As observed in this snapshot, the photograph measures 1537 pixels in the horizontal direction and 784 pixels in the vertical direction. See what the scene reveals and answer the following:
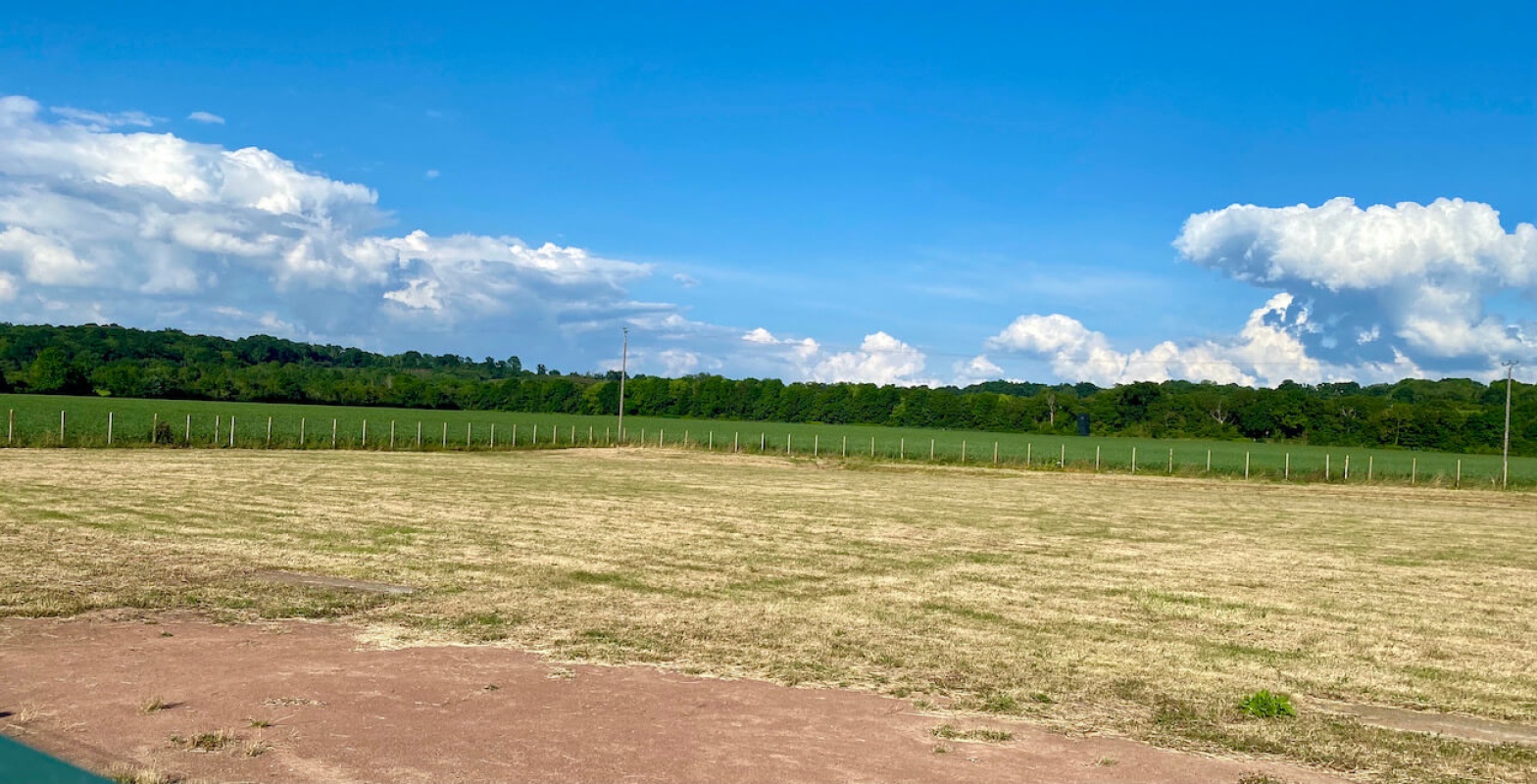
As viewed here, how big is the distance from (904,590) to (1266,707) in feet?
20.8

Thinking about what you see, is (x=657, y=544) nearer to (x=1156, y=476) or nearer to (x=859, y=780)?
(x=859, y=780)

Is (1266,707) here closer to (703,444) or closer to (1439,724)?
(1439,724)

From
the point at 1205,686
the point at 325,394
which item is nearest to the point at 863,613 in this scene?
the point at 1205,686

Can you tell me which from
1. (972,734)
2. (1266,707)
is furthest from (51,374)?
(1266,707)

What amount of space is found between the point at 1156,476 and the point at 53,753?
4862cm

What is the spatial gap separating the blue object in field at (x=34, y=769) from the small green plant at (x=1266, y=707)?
759 centimetres

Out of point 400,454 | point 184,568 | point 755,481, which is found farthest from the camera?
point 400,454

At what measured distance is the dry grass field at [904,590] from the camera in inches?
368

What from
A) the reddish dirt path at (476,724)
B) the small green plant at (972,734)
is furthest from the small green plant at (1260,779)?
the small green plant at (972,734)

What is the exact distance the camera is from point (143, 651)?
9.41m

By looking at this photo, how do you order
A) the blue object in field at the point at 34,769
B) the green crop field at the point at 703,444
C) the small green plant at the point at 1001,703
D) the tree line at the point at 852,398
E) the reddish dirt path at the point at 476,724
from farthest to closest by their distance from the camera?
the tree line at the point at 852,398 → the green crop field at the point at 703,444 → the small green plant at the point at 1001,703 → the reddish dirt path at the point at 476,724 → the blue object in field at the point at 34,769

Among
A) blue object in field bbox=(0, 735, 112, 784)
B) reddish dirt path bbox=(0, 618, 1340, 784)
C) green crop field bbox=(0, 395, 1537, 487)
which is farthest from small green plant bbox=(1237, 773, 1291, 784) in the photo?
green crop field bbox=(0, 395, 1537, 487)

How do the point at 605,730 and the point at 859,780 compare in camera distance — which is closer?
the point at 859,780

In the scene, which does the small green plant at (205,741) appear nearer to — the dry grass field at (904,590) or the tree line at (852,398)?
the dry grass field at (904,590)
